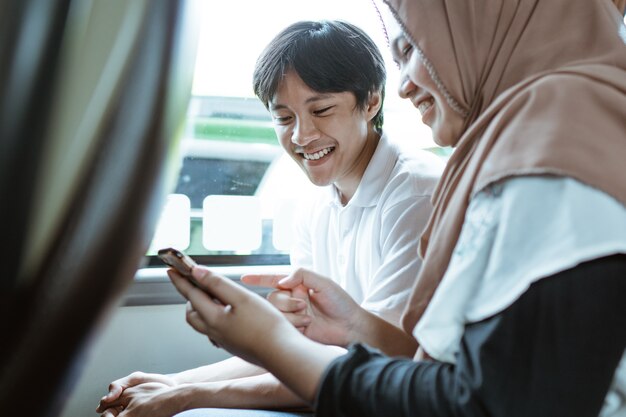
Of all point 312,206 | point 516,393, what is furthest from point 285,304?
point 312,206

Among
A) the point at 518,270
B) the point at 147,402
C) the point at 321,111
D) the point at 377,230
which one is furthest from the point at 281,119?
the point at 518,270

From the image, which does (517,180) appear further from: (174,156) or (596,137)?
(174,156)

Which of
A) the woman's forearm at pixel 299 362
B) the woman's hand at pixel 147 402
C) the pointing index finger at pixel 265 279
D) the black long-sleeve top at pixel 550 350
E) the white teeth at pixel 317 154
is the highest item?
the black long-sleeve top at pixel 550 350

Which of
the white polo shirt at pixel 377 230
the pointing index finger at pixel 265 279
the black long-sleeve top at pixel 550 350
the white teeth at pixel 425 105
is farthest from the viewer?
the white polo shirt at pixel 377 230

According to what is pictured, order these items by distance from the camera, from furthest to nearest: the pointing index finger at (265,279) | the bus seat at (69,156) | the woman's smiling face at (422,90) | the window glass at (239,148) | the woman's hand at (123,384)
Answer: the window glass at (239,148) < the woman's hand at (123,384) < the pointing index finger at (265,279) < the woman's smiling face at (422,90) < the bus seat at (69,156)

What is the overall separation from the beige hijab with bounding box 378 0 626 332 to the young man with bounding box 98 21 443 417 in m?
0.41

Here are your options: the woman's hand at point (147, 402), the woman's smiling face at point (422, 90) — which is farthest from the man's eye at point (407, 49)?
the woman's hand at point (147, 402)

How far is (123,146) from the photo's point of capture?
0.32 metres

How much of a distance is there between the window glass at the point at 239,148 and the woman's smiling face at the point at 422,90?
0.68 metres

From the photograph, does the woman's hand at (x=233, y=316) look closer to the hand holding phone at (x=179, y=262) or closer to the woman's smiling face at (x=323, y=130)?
the hand holding phone at (x=179, y=262)

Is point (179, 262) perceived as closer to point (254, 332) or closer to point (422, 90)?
point (254, 332)

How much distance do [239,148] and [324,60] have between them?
572 mm

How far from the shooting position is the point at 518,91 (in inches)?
31.3

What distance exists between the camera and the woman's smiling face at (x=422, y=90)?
39.3 inches
